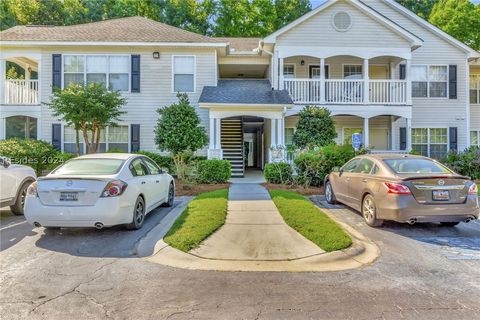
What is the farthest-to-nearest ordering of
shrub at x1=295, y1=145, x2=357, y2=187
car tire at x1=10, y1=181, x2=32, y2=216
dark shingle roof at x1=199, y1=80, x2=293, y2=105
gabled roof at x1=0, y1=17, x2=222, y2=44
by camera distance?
gabled roof at x1=0, y1=17, x2=222, y2=44
dark shingle roof at x1=199, y1=80, x2=293, y2=105
shrub at x1=295, y1=145, x2=357, y2=187
car tire at x1=10, y1=181, x2=32, y2=216

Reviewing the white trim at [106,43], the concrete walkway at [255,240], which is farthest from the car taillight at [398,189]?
the white trim at [106,43]

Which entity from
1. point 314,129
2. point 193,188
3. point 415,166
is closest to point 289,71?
point 314,129

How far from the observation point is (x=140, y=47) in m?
16.4

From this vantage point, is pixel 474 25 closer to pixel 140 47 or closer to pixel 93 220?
pixel 140 47

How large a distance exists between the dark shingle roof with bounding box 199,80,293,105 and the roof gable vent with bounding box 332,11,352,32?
4.35 meters

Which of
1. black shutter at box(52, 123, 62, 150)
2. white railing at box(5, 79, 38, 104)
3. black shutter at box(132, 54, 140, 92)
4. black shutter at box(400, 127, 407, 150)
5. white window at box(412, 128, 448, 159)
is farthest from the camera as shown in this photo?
white window at box(412, 128, 448, 159)

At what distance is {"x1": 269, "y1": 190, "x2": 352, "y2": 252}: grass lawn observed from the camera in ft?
18.6

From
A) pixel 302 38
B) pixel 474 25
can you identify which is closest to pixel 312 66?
pixel 302 38

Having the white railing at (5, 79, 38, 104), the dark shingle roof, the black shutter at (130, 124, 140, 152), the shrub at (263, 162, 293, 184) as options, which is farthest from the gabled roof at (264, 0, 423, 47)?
the white railing at (5, 79, 38, 104)

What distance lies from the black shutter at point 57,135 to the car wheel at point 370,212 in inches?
577

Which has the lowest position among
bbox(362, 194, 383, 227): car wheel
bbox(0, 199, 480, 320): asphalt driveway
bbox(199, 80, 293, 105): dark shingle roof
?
bbox(0, 199, 480, 320): asphalt driveway

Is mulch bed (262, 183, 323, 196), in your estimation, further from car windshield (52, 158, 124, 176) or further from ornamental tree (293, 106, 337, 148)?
car windshield (52, 158, 124, 176)

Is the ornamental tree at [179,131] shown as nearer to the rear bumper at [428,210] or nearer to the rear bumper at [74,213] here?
the rear bumper at [74,213]

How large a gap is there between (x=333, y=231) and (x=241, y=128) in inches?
501
